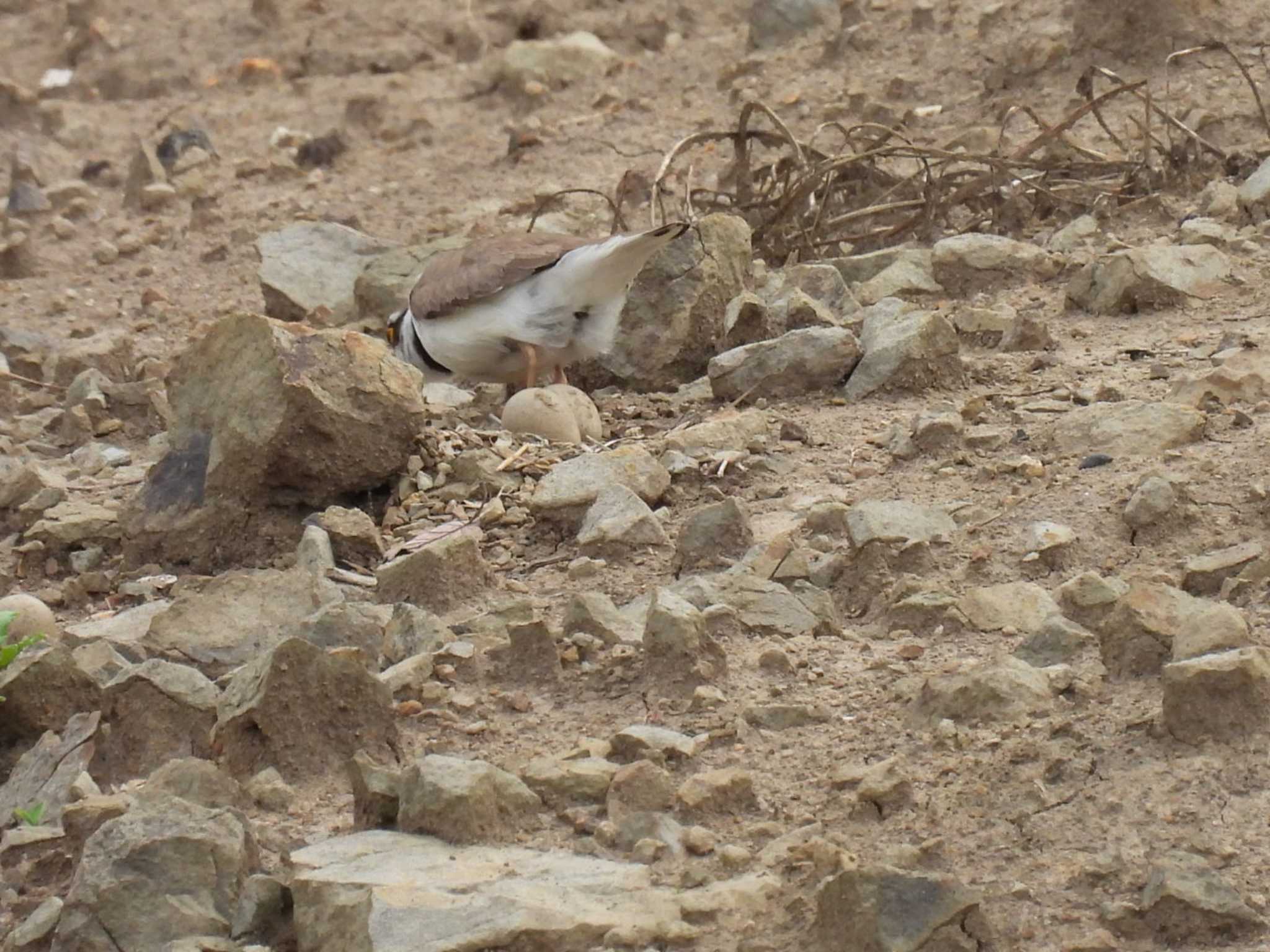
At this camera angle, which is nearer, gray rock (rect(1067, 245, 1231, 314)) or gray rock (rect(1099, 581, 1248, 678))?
gray rock (rect(1099, 581, 1248, 678))

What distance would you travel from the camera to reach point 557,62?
30.5 ft

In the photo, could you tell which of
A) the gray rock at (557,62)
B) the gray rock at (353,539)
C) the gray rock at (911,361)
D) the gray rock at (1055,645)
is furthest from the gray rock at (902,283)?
the gray rock at (557,62)

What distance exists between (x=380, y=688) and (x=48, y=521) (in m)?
1.77

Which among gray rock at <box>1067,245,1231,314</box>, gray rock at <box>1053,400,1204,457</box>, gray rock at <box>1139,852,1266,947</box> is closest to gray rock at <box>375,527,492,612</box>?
gray rock at <box>1053,400,1204,457</box>

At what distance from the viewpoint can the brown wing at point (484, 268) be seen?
6.00m

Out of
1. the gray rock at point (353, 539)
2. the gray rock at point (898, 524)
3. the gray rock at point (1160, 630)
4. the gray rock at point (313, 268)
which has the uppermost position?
the gray rock at point (1160, 630)

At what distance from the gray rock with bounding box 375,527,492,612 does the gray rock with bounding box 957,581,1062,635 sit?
1.09m

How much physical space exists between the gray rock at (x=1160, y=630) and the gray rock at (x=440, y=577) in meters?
1.41

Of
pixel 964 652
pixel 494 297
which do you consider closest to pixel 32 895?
pixel 964 652

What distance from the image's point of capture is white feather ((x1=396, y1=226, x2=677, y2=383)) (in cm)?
565

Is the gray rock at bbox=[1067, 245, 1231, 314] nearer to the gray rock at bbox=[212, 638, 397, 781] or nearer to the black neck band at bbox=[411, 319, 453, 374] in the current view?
the black neck band at bbox=[411, 319, 453, 374]

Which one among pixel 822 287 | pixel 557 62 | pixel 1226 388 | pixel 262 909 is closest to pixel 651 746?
pixel 262 909

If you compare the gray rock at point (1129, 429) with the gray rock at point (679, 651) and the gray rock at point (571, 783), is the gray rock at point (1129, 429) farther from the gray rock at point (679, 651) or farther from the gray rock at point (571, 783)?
the gray rock at point (571, 783)

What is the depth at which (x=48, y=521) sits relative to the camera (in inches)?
194
